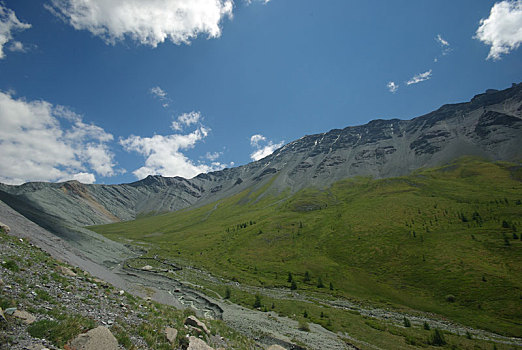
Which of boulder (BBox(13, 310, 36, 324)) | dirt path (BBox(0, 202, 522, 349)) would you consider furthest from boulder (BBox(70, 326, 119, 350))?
dirt path (BBox(0, 202, 522, 349))

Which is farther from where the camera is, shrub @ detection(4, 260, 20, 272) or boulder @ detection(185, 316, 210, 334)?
boulder @ detection(185, 316, 210, 334)

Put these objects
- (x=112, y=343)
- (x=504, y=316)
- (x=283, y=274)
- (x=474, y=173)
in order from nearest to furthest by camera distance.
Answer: (x=112, y=343) < (x=504, y=316) < (x=283, y=274) < (x=474, y=173)

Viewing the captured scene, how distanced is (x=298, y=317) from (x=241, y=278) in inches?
1254

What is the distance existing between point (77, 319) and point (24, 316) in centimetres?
253

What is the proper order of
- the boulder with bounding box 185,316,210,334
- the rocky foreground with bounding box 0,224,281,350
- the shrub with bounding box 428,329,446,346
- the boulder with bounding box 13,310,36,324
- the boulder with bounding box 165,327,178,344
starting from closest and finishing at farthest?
the rocky foreground with bounding box 0,224,281,350 → the boulder with bounding box 13,310,36,324 → the boulder with bounding box 165,327,178,344 → the boulder with bounding box 185,316,210,334 → the shrub with bounding box 428,329,446,346

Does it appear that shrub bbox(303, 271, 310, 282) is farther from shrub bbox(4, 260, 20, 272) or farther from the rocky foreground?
shrub bbox(4, 260, 20, 272)

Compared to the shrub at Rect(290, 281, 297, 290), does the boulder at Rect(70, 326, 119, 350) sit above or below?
above

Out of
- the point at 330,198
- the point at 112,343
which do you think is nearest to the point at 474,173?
the point at 330,198

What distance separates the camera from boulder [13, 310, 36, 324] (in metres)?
11.4

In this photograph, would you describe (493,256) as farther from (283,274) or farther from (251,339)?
(251,339)

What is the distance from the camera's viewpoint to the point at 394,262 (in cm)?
6906

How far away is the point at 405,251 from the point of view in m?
72.6

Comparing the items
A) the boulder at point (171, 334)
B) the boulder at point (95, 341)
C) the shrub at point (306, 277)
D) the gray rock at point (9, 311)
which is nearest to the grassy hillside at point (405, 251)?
the shrub at point (306, 277)

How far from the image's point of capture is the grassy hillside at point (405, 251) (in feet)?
162
